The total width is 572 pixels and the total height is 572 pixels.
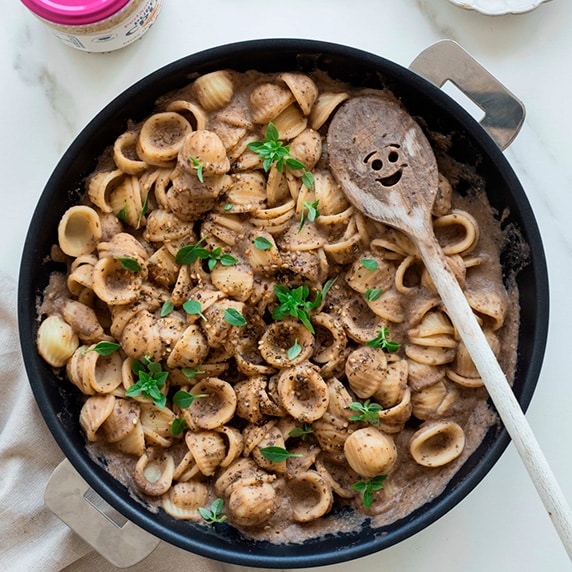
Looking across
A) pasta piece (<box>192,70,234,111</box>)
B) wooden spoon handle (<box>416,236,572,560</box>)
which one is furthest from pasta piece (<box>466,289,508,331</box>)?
pasta piece (<box>192,70,234,111</box>)

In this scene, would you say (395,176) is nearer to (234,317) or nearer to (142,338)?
(234,317)

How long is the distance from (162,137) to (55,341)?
2.22ft

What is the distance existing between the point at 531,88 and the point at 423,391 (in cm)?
103

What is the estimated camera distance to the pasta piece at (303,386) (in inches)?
97.0

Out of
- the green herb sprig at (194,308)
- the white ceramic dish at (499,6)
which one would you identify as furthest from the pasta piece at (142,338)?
the white ceramic dish at (499,6)

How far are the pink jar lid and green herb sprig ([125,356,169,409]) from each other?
38.3 inches

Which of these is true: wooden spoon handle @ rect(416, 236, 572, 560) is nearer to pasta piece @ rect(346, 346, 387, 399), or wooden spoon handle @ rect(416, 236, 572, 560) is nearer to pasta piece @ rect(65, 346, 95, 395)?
pasta piece @ rect(346, 346, 387, 399)

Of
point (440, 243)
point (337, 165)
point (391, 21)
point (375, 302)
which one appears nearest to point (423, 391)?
point (375, 302)

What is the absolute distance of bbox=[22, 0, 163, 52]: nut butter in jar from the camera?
94.5 inches

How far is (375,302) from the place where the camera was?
250 cm

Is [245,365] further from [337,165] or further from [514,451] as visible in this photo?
[514,451]

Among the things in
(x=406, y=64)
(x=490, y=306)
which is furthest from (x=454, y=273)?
(x=406, y=64)

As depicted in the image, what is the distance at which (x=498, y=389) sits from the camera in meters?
2.27

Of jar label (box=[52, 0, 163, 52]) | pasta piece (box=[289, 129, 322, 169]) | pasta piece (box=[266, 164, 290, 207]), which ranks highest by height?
jar label (box=[52, 0, 163, 52])
